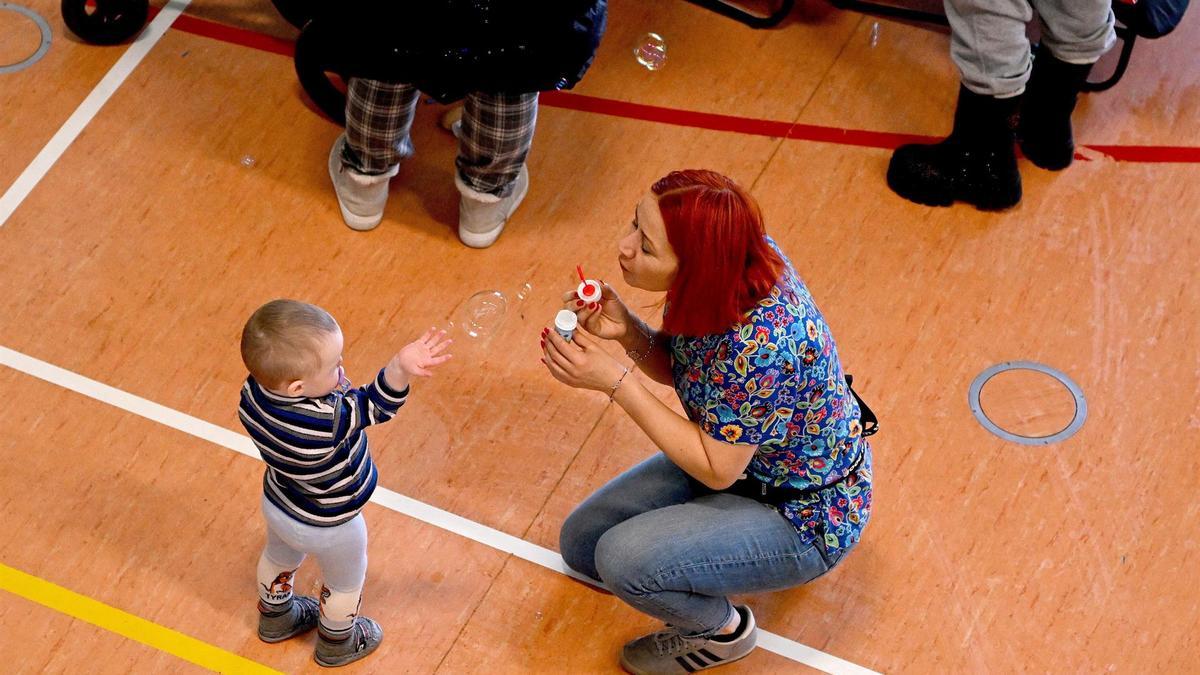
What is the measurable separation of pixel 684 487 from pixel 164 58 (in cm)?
232

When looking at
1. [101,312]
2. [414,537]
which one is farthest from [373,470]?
[101,312]

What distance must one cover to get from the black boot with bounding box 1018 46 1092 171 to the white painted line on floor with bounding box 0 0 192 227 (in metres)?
2.70

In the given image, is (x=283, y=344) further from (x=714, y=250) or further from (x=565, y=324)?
(x=714, y=250)

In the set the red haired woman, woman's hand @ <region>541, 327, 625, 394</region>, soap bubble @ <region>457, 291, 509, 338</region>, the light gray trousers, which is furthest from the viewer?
the light gray trousers

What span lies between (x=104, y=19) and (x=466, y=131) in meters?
1.34

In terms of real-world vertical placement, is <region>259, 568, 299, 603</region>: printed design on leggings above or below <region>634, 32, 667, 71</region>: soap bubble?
below

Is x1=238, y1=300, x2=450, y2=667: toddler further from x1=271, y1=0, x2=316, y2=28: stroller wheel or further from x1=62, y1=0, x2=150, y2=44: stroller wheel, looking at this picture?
x1=62, y1=0, x2=150, y2=44: stroller wheel

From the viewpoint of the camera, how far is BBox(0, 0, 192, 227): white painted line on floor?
3.96 m

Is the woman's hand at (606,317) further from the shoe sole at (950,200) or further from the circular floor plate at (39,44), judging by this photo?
the circular floor plate at (39,44)

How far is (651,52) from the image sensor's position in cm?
445

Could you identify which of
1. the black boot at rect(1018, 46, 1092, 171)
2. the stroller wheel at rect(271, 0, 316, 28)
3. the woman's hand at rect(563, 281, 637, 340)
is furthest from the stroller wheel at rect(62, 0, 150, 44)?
the black boot at rect(1018, 46, 1092, 171)

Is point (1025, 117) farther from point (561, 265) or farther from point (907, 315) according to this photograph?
point (561, 265)

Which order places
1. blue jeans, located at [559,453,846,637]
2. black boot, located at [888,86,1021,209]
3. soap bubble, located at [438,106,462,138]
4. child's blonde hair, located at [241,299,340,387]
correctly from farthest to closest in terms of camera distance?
1. soap bubble, located at [438,106,462,138]
2. black boot, located at [888,86,1021,209]
3. blue jeans, located at [559,453,846,637]
4. child's blonde hair, located at [241,299,340,387]

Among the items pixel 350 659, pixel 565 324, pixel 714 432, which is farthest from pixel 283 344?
pixel 350 659
